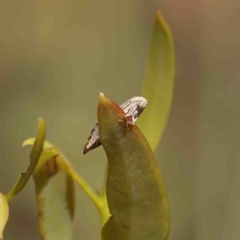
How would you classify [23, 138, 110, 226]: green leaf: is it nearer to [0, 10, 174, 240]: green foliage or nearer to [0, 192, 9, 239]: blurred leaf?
[0, 10, 174, 240]: green foliage

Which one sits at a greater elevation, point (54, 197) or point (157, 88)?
point (157, 88)

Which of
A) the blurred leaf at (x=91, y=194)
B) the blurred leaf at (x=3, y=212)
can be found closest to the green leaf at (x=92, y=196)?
the blurred leaf at (x=91, y=194)

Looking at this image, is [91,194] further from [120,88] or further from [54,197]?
[120,88]

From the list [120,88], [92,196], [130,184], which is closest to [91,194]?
[92,196]

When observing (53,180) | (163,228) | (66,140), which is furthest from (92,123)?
(163,228)

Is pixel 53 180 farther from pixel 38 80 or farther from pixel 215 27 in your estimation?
pixel 215 27
